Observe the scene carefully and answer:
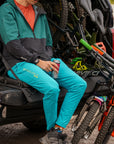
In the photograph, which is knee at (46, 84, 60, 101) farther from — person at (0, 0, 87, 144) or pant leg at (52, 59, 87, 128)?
pant leg at (52, 59, 87, 128)

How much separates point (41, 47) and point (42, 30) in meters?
0.25

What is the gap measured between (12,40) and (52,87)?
0.67 m

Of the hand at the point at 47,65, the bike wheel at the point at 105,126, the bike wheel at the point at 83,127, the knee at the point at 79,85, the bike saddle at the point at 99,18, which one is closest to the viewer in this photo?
the hand at the point at 47,65

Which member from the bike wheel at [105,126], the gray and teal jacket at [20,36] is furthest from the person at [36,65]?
the bike wheel at [105,126]

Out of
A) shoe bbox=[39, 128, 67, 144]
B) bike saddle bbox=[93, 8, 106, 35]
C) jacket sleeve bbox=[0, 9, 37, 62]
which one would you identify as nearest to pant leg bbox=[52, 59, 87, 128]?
shoe bbox=[39, 128, 67, 144]

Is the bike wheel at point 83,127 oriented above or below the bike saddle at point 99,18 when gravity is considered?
below

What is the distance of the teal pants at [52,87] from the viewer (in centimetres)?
280

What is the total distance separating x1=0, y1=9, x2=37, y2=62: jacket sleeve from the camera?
2.95 meters

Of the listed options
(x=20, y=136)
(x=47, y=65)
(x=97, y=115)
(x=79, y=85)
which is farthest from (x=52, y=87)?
(x=20, y=136)

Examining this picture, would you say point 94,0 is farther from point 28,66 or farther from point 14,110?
point 14,110

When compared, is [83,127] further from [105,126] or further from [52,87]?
[52,87]

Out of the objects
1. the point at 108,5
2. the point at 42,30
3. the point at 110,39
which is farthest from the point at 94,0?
the point at 42,30

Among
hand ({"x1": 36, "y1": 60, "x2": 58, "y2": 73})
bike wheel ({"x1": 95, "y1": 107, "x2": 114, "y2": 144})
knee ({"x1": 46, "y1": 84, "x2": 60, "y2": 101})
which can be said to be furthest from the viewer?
bike wheel ({"x1": 95, "y1": 107, "x2": 114, "y2": 144})

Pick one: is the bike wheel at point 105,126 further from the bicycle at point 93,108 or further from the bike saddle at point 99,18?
the bike saddle at point 99,18
